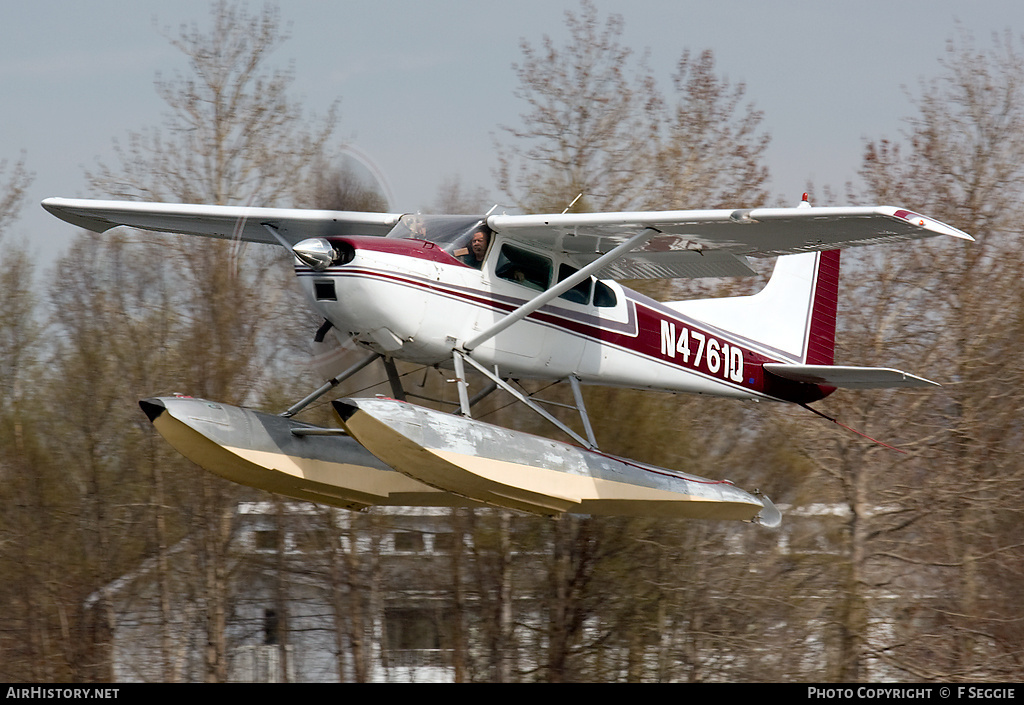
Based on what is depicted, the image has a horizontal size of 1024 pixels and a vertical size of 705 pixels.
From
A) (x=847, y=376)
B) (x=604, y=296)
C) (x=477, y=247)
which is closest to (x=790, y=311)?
(x=847, y=376)

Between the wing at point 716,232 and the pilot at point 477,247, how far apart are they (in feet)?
Answer: 0.41

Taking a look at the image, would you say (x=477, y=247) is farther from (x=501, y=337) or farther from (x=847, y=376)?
(x=847, y=376)

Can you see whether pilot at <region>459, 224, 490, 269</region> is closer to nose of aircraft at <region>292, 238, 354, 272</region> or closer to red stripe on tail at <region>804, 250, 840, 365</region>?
nose of aircraft at <region>292, 238, 354, 272</region>

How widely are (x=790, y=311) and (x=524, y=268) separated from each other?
3.91 metres

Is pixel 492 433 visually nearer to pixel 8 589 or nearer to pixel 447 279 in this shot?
pixel 447 279

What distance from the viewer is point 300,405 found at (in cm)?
898

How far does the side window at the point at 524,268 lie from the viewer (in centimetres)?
869

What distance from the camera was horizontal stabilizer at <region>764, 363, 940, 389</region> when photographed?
9336 millimetres

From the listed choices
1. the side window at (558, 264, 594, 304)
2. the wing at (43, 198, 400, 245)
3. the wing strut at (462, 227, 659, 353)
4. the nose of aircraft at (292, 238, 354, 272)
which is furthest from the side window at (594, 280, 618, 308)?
the nose of aircraft at (292, 238, 354, 272)

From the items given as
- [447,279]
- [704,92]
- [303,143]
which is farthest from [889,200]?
[447,279]

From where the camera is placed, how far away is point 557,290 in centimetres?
858

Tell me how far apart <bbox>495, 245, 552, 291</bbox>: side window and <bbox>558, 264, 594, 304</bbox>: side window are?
215 millimetres

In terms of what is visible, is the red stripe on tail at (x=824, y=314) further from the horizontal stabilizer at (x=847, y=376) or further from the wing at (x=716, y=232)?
the wing at (x=716, y=232)

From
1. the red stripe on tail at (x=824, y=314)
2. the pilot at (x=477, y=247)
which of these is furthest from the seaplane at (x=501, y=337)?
the red stripe on tail at (x=824, y=314)
